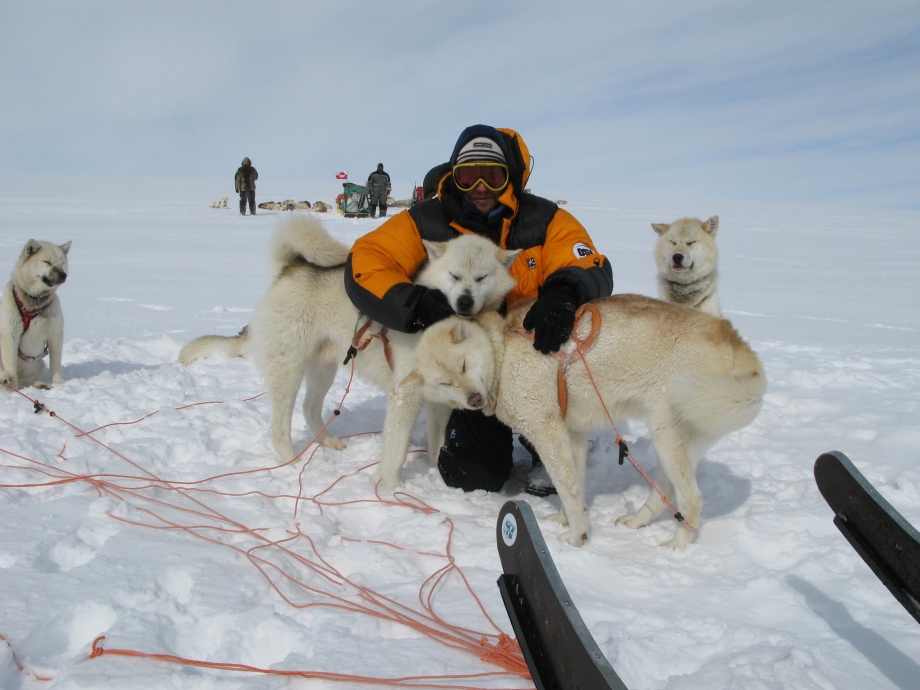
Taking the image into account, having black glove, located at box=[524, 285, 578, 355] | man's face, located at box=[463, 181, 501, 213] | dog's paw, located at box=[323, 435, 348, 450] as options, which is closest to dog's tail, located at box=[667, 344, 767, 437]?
black glove, located at box=[524, 285, 578, 355]

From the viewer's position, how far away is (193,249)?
11.5 m

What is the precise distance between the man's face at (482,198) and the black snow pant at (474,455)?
1.30 meters

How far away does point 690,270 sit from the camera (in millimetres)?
4867

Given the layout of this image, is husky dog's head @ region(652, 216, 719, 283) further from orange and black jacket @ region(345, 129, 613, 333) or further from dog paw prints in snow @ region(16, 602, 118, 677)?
dog paw prints in snow @ region(16, 602, 118, 677)

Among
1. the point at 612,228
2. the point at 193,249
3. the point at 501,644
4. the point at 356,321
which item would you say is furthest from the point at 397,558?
the point at 612,228

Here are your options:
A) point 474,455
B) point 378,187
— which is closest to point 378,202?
point 378,187

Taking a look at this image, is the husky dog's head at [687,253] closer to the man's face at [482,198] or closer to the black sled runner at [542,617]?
the man's face at [482,198]

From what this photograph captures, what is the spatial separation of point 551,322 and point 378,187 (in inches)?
624

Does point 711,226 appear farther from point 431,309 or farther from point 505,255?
point 431,309

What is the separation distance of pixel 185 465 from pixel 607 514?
2.49 m

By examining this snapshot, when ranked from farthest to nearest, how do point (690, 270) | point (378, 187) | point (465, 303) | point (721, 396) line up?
point (378, 187), point (690, 270), point (465, 303), point (721, 396)

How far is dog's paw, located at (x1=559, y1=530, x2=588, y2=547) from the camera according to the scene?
278 cm

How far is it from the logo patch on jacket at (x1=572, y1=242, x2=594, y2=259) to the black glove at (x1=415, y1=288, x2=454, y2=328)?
0.80 meters

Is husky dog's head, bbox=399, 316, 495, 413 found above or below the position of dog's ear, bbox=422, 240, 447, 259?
below
